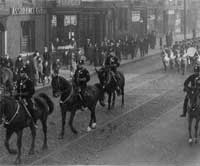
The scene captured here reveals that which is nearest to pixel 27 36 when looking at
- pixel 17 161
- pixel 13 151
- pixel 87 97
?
pixel 87 97

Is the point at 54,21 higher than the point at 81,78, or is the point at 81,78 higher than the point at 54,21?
the point at 54,21

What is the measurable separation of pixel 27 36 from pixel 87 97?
19733 millimetres

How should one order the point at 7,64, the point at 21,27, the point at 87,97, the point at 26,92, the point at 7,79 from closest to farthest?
the point at 26,92 → the point at 87,97 → the point at 7,79 → the point at 7,64 → the point at 21,27

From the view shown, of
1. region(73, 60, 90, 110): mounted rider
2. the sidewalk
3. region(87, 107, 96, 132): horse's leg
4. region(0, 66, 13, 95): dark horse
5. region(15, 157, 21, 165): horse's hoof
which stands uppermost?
region(73, 60, 90, 110): mounted rider

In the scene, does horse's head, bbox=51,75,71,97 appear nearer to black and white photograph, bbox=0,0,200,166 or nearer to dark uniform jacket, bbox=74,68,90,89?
black and white photograph, bbox=0,0,200,166

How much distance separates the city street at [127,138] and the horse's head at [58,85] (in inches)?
54.0

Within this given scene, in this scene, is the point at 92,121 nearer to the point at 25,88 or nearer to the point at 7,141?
the point at 25,88

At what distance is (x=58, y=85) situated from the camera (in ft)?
52.1

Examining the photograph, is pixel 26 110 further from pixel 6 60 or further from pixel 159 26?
pixel 159 26

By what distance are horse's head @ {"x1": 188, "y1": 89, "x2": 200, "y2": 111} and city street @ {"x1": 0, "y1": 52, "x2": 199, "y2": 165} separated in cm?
103

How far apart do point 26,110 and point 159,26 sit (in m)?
58.6

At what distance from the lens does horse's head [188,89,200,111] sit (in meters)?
15.7

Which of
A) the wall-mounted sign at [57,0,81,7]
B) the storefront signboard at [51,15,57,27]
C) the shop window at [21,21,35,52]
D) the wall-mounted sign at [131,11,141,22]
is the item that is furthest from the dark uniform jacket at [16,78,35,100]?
the wall-mounted sign at [131,11,141,22]

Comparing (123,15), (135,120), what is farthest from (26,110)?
(123,15)
